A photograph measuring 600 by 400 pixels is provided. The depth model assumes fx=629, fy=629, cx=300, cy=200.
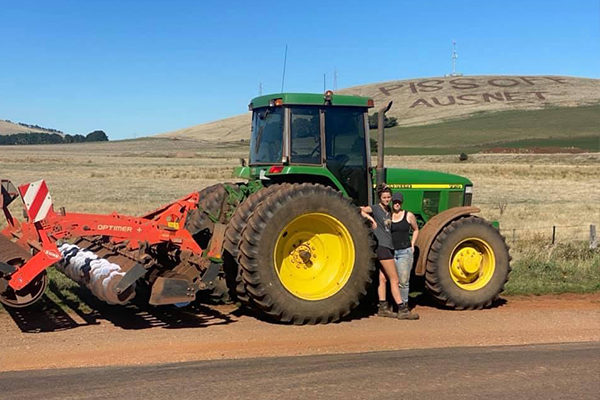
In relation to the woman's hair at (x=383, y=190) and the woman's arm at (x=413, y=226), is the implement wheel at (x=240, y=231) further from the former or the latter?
the woman's arm at (x=413, y=226)

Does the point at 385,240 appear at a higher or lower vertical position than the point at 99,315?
higher

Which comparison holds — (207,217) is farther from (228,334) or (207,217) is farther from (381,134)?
(381,134)

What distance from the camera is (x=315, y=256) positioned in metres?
7.20

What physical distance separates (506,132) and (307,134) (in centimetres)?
6538

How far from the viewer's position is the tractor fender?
7.75m

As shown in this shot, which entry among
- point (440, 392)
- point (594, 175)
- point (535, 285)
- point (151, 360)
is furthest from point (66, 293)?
point (594, 175)

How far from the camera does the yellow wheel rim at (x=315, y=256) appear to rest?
700 centimetres

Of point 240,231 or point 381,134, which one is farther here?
point 381,134

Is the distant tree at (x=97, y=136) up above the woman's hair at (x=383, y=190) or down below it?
above

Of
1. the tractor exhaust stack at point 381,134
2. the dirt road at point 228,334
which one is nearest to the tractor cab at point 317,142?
the tractor exhaust stack at point 381,134

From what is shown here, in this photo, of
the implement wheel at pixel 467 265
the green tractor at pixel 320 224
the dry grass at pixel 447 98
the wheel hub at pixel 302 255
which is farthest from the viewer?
the dry grass at pixel 447 98

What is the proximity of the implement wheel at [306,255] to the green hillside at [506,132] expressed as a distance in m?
53.6

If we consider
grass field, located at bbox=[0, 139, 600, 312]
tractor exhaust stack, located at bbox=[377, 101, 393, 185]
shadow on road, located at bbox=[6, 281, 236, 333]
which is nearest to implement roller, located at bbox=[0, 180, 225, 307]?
shadow on road, located at bbox=[6, 281, 236, 333]

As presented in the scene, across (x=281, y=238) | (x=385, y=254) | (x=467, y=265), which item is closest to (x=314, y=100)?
(x=281, y=238)
